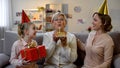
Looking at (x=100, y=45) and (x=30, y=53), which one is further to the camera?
(x=100, y=45)

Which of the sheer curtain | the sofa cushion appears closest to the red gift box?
the sofa cushion

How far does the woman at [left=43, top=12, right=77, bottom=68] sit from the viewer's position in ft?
7.01

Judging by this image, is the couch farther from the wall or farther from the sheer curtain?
the wall

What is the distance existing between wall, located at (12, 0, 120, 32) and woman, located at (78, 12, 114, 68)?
273 cm

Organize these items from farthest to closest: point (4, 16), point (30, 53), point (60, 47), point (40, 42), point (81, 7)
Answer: point (81, 7), point (4, 16), point (40, 42), point (60, 47), point (30, 53)

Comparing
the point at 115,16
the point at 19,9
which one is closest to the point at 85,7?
the point at 115,16

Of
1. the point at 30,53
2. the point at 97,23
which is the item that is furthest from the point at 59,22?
the point at 30,53

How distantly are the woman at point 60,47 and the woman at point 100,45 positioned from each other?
0.17 metres

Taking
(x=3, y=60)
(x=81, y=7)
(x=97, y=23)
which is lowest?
(x=3, y=60)

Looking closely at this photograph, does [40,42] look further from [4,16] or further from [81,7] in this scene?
[81,7]

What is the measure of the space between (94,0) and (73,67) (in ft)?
9.67

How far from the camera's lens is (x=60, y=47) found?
220 centimetres

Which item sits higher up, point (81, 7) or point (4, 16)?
point (81, 7)

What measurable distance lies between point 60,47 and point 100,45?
1.40 feet
